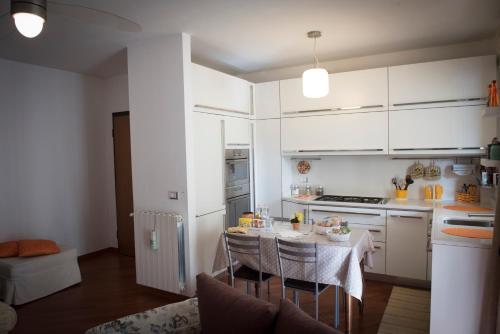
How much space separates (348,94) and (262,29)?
4.48 feet

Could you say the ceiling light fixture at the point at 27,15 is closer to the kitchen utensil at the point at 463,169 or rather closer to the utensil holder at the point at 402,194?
the utensil holder at the point at 402,194

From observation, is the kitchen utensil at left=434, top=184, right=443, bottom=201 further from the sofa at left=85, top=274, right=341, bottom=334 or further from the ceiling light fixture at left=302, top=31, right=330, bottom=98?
the sofa at left=85, top=274, right=341, bottom=334

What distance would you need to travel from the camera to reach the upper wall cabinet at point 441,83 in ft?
11.1

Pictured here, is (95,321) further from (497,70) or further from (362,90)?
(497,70)

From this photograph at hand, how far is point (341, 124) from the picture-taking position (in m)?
4.02

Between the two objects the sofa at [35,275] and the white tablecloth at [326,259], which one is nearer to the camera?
the white tablecloth at [326,259]

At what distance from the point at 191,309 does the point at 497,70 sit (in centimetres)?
354

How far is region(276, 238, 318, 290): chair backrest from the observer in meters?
2.43

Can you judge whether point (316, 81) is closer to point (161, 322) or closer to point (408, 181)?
point (408, 181)

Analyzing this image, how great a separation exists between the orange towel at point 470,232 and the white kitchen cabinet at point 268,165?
2.21 m

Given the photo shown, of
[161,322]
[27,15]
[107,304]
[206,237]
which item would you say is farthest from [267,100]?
[161,322]

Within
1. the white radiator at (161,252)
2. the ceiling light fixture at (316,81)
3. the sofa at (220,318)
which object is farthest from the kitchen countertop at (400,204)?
the sofa at (220,318)

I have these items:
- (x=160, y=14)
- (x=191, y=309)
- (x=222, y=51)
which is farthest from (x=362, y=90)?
(x=191, y=309)

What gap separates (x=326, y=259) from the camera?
2486 mm
